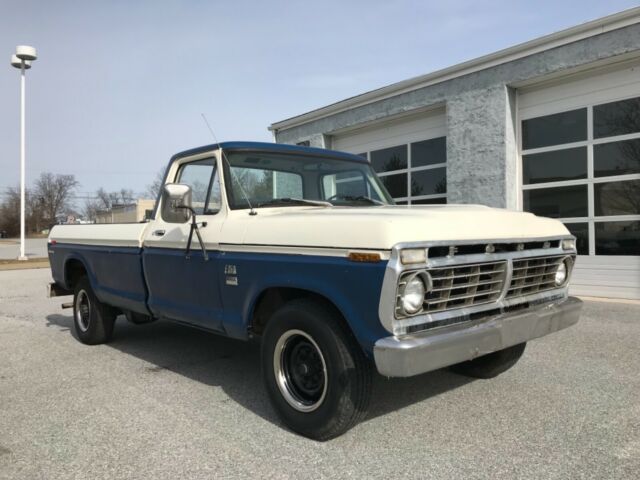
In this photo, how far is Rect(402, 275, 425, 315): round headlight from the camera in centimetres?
284

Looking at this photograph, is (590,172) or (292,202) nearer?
(292,202)

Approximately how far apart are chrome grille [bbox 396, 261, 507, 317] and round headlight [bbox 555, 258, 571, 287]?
2.95 ft

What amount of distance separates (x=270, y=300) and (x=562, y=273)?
222cm

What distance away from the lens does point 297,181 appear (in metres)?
4.74

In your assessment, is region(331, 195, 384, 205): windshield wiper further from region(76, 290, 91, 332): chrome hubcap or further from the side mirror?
region(76, 290, 91, 332): chrome hubcap

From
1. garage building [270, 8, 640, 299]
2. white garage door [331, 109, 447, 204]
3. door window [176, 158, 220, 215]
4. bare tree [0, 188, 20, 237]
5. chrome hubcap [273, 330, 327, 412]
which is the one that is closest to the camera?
chrome hubcap [273, 330, 327, 412]

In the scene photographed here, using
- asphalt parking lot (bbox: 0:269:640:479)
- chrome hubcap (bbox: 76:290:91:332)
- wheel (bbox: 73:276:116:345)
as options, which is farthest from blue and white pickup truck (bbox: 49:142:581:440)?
chrome hubcap (bbox: 76:290:91:332)

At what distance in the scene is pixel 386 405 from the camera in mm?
3895

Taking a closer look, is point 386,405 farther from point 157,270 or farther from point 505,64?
point 505,64

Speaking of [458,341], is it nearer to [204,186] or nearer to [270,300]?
[270,300]

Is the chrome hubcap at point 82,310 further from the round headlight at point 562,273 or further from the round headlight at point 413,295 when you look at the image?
the round headlight at point 562,273

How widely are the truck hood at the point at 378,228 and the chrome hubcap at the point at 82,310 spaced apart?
3141 millimetres

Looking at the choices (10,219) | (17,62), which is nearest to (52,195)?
(10,219)

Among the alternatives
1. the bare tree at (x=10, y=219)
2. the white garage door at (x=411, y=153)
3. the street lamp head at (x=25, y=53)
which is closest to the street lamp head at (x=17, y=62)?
the street lamp head at (x=25, y=53)
